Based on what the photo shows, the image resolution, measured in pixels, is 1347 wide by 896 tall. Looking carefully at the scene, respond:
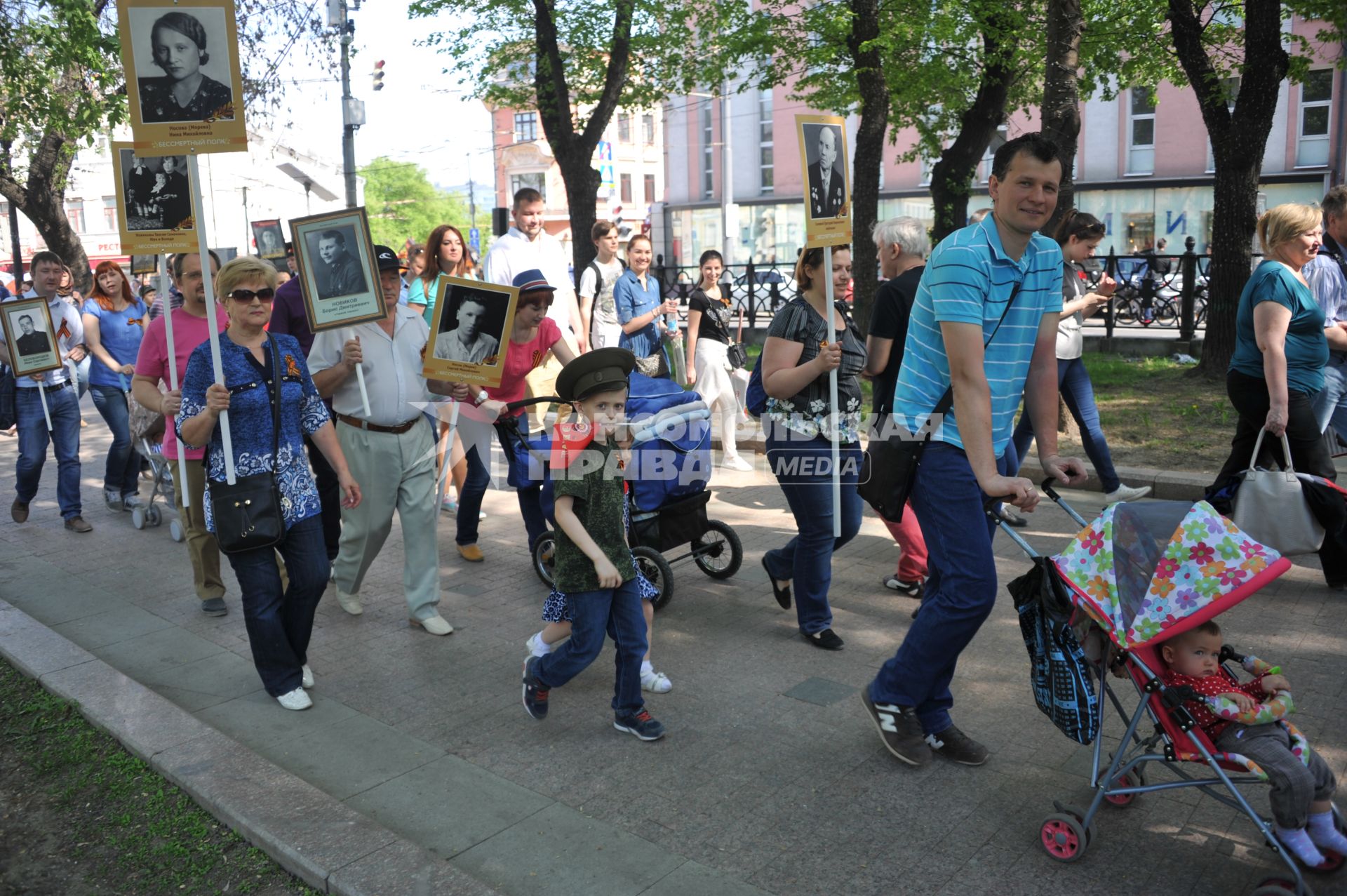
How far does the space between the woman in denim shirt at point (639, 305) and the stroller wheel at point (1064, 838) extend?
5.80 m

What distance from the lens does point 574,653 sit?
14.1 feet

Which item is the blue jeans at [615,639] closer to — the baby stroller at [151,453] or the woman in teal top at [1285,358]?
the woman in teal top at [1285,358]

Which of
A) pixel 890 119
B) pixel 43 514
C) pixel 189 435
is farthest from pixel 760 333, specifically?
pixel 189 435

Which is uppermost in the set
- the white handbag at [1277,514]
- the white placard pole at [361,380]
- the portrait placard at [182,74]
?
the portrait placard at [182,74]

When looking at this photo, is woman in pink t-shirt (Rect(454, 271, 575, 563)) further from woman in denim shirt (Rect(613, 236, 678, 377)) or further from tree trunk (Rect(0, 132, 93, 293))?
tree trunk (Rect(0, 132, 93, 293))

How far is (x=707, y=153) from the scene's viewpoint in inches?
1954

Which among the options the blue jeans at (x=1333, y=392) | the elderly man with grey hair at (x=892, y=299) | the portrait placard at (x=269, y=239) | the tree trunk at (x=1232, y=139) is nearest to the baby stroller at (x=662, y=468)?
the elderly man with grey hair at (x=892, y=299)

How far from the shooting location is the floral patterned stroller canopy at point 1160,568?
122 inches

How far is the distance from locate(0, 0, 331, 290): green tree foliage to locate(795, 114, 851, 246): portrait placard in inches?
250

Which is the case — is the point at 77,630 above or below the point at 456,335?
below

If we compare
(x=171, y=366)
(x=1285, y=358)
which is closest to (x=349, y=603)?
(x=171, y=366)

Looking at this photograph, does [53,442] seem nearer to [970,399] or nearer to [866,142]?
[970,399]

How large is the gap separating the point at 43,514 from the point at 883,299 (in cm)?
741

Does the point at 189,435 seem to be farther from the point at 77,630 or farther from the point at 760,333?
the point at 760,333
